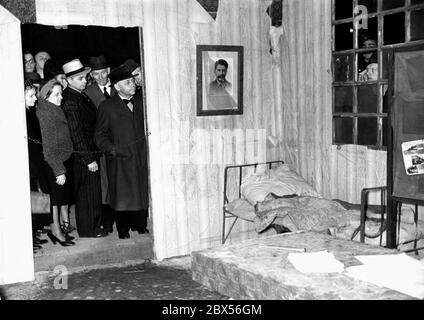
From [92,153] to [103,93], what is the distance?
86 centimetres

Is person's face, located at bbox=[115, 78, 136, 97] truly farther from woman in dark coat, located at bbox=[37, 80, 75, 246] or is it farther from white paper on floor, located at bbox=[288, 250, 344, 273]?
white paper on floor, located at bbox=[288, 250, 344, 273]

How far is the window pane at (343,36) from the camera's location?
5.71m

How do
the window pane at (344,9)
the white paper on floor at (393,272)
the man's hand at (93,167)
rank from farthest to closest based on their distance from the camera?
the man's hand at (93,167) < the window pane at (344,9) < the white paper on floor at (393,272)

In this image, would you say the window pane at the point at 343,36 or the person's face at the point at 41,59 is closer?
the window pane at the point at 343,36

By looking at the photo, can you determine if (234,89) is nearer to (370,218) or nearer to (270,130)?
(270,130)

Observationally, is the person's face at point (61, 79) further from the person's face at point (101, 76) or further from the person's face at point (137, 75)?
the person's face at point (137, 75)

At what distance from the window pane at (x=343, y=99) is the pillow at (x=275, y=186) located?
0.80m

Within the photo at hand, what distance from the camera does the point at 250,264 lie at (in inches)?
122

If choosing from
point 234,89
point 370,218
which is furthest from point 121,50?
point 370,218

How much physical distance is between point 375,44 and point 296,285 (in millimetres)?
3287

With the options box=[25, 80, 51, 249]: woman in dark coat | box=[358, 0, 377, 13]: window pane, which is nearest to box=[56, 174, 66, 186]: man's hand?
box=[25, 80, 51, 249]: woman in dark coat

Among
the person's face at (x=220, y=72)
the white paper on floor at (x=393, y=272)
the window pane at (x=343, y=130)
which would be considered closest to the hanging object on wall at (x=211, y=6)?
the person's face at (x=220, y=72)

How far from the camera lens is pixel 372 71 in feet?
18.1

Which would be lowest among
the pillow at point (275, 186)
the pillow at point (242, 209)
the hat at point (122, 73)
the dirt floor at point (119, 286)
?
the dirt floor at point (119, 286)
